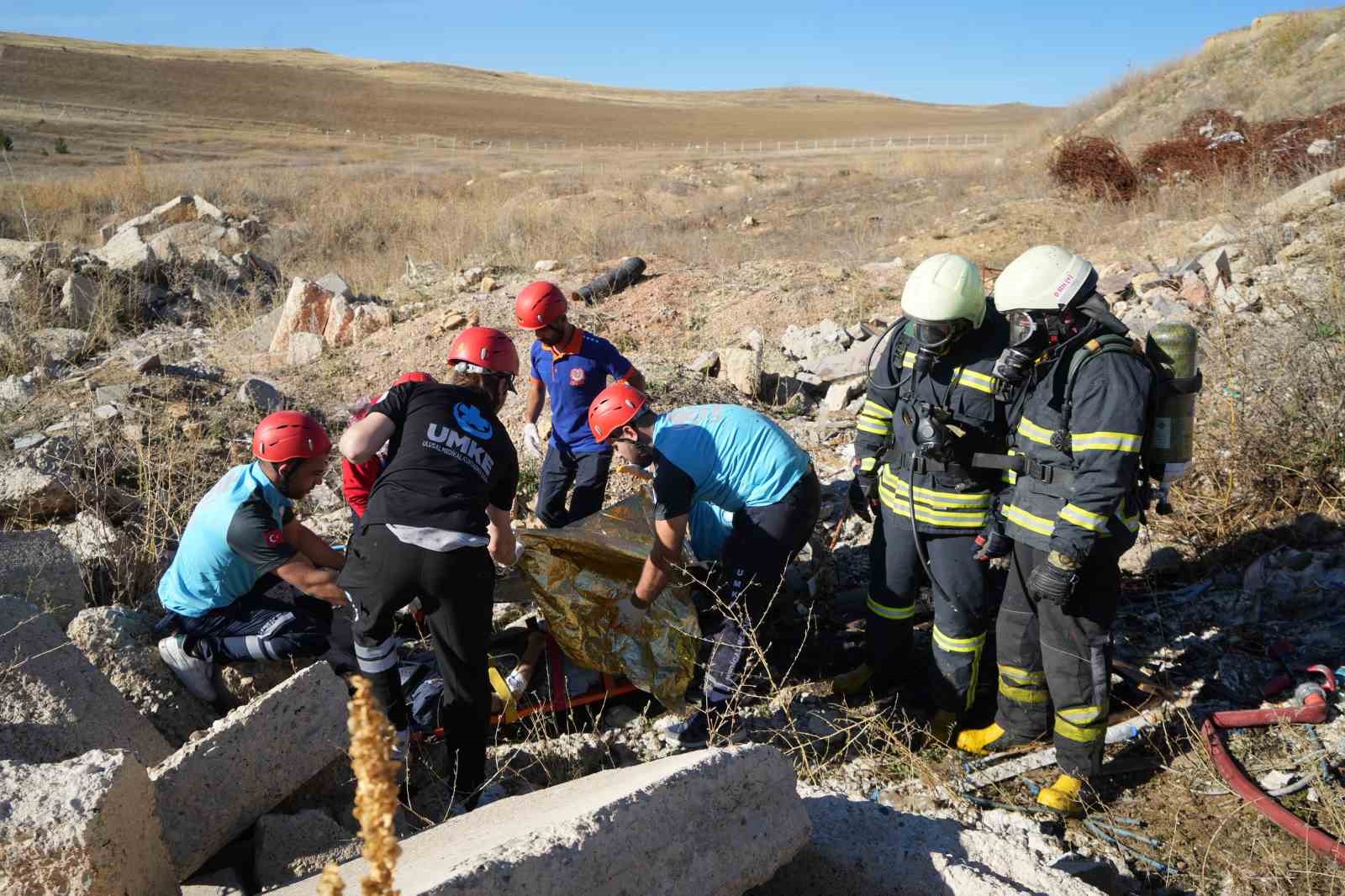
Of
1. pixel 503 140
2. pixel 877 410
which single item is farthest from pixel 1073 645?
pixel 503 140

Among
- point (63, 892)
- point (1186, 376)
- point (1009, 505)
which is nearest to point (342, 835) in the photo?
point (63, 892)

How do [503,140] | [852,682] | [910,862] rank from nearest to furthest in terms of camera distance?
[910,862]
[852,682]
[503,140]

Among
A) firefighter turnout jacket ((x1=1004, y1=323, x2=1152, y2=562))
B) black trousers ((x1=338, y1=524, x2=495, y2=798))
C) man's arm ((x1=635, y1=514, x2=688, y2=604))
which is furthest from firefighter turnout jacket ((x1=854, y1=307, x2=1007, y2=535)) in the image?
black trousers ((x1=338, y1=524, x2=495, y2=798))

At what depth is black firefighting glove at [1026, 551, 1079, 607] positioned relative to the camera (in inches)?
A: 123

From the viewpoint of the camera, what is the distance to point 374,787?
1.06 m

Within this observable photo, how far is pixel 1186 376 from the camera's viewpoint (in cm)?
322

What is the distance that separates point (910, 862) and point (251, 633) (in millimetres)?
2648

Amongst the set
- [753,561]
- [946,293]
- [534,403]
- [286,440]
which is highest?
[946,293]

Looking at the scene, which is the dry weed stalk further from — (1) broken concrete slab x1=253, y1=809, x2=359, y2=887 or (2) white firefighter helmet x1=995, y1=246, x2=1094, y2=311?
(2) white firefighter helmet x1=995, y1=246, x2=1094, y2=311

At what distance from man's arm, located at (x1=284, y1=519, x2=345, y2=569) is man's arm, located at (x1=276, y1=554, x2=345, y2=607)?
0.14 metres

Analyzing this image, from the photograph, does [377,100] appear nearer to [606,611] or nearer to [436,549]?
[606,611]

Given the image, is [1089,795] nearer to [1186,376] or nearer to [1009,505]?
[1009,505]

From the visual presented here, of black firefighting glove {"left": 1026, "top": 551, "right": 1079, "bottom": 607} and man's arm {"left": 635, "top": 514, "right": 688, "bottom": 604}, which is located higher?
black firefighting glove {"left": 1026, "top": 551, "right": 1079, "bottom": 607}

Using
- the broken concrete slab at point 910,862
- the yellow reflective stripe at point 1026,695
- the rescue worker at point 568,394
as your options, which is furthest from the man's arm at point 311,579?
the yellow reflective stripe at point 1026,695
